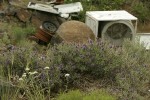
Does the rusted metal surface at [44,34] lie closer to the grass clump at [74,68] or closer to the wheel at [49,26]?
the wheel at [49,26]

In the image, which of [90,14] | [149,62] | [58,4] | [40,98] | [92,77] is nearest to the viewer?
[40,98]

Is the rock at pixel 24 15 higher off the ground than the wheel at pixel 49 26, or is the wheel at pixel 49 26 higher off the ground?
the rock at pixel 24 15

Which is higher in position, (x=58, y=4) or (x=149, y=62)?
(x=58, y=4)

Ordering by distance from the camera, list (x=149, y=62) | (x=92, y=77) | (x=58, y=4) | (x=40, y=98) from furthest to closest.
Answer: (x=58, y=4) < (x=149, y=62) < (x=92, y=77) < (x=40, y=98)

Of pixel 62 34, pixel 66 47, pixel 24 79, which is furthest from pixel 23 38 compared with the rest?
pixel 24 79

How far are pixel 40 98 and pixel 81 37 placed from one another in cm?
352

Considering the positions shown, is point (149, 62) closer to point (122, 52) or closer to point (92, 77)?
point (122, 52)

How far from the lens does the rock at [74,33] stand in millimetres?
7263

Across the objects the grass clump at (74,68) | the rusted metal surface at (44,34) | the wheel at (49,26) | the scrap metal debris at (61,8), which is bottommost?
the grass clump at (74,68)

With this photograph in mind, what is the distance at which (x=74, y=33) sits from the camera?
Answer: 7324mm

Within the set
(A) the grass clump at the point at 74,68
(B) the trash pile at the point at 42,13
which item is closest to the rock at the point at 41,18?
(B) the trash pile at the point at 42,13

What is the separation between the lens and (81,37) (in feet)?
24.0

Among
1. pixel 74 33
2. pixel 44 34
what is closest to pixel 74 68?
pixel 74 33

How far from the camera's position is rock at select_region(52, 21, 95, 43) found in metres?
7.26
